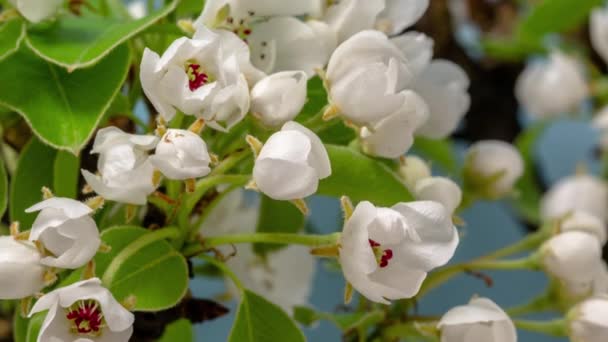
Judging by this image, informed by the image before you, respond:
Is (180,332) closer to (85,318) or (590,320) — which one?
(85,318)

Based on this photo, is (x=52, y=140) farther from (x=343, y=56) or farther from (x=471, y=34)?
(x=471, y=34)

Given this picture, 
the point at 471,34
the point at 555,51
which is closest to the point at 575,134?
the point at 471,34

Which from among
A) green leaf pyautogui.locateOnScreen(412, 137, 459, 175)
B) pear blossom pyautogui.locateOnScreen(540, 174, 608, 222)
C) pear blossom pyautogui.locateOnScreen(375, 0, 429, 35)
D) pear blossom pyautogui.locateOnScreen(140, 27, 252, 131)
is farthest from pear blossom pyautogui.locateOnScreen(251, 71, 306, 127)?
pear blossom pyautogui.locateOnScreen(540, 174, 608, 222)

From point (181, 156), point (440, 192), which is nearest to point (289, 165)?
point (181, 156)

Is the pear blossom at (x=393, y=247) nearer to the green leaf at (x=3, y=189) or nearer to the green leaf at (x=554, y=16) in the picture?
the green leaf at (x=3, y=189)

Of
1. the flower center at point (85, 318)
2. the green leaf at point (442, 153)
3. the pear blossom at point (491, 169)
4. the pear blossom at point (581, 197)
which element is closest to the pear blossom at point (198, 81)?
the flower center at point (85, 318)
